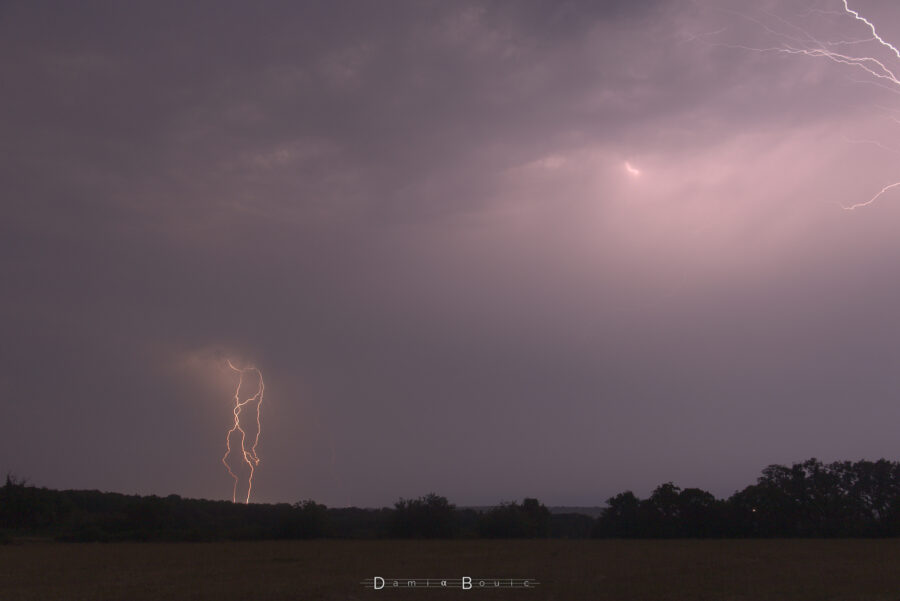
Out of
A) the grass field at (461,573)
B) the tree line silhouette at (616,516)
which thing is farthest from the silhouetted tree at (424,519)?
the grass field at (461,573)

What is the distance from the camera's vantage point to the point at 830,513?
4862cm

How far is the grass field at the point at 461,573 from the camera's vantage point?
16812 millimetres

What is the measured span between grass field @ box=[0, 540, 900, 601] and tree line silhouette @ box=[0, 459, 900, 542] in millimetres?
16109

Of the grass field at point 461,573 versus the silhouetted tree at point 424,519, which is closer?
the grass field at point 461,573

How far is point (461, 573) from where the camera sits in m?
21.3

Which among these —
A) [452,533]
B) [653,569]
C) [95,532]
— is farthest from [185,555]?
[452,533]

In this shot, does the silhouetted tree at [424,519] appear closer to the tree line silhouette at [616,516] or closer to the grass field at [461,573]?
the tree line silhouette at [616,516]

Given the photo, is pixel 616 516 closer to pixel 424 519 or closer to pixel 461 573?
pixel 424 519

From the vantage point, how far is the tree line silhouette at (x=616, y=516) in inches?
1884

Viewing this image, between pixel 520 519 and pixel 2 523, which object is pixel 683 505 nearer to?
pixel 520 519

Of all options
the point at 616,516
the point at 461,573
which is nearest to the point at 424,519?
the point at 616,516

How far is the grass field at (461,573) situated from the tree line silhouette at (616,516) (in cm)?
1611

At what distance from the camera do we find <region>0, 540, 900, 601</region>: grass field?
16812 millimetres

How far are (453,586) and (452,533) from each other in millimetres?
34603
